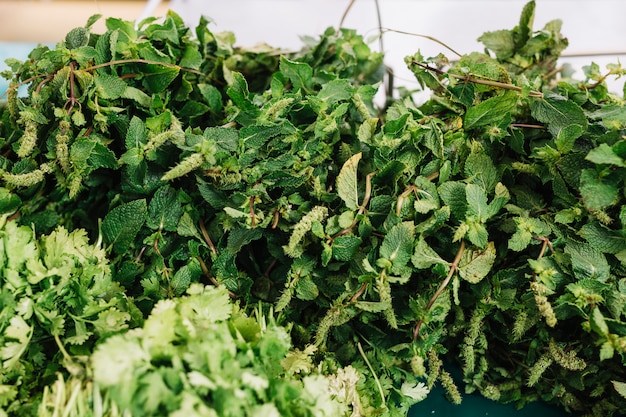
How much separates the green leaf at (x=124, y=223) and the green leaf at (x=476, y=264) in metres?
0.46

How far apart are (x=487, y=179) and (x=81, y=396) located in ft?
1.95

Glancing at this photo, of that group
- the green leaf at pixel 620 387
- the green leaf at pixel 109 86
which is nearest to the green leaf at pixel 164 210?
the green leaf at pixel 109 86

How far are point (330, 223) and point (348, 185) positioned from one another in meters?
0.06

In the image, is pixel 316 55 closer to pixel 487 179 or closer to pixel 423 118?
pixel 423 118

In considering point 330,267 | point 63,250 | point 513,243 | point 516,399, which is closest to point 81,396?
point 63,250

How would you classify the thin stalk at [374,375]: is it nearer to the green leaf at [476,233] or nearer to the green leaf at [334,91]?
the green leaf at [476,233]

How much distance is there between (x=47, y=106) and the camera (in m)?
0.80

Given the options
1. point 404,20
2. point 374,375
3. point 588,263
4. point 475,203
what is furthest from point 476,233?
point 404,20

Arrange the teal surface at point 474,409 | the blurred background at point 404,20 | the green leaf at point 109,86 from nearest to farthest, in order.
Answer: the green leaf at point 109,86 → the teal surface at point 474,409 → the blurred background at point 404,20

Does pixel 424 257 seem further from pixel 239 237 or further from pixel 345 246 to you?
pixel 239 237

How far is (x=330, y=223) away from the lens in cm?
75

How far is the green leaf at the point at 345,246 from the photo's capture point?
0.74 m

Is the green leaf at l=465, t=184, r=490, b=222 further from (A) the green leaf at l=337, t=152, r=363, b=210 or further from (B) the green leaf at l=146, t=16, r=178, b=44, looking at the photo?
(B) the green leaf at l=146, t=16, r=178, b=44

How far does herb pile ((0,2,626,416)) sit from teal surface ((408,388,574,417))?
0.10 ft
